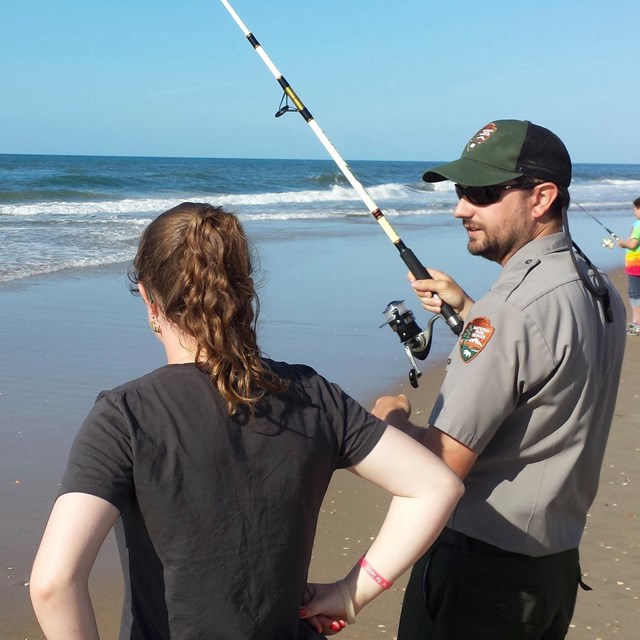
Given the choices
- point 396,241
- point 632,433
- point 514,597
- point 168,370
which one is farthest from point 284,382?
point 632,433

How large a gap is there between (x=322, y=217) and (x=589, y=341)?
20.3 meters

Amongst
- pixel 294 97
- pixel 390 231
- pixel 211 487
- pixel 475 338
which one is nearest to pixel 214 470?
pixel 211 487

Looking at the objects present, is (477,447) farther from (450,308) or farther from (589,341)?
(450,308)

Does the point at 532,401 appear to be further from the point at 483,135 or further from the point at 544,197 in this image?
the point at 483,135

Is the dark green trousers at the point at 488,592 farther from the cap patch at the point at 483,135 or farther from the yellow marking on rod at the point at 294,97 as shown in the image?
the yellow marking on rod at the point at 294,97

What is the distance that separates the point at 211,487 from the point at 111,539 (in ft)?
9.11

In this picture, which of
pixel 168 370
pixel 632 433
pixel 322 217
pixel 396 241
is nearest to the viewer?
pixel 168 370

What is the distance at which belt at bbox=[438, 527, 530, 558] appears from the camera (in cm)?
212

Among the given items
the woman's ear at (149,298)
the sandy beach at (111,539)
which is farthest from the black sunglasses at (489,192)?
the sandy beach at (111,539)

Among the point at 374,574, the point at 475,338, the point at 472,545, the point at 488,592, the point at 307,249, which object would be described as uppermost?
the point at 475,338

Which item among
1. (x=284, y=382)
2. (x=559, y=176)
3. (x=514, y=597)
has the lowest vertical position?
(x=514, y=597)

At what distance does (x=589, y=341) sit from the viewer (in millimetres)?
2061

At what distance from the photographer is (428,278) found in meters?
2.76

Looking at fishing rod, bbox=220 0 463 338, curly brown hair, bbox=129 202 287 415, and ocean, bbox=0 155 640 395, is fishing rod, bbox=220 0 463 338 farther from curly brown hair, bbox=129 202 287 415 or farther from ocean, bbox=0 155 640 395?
curly brown hair, bbox=129 202 287 415
